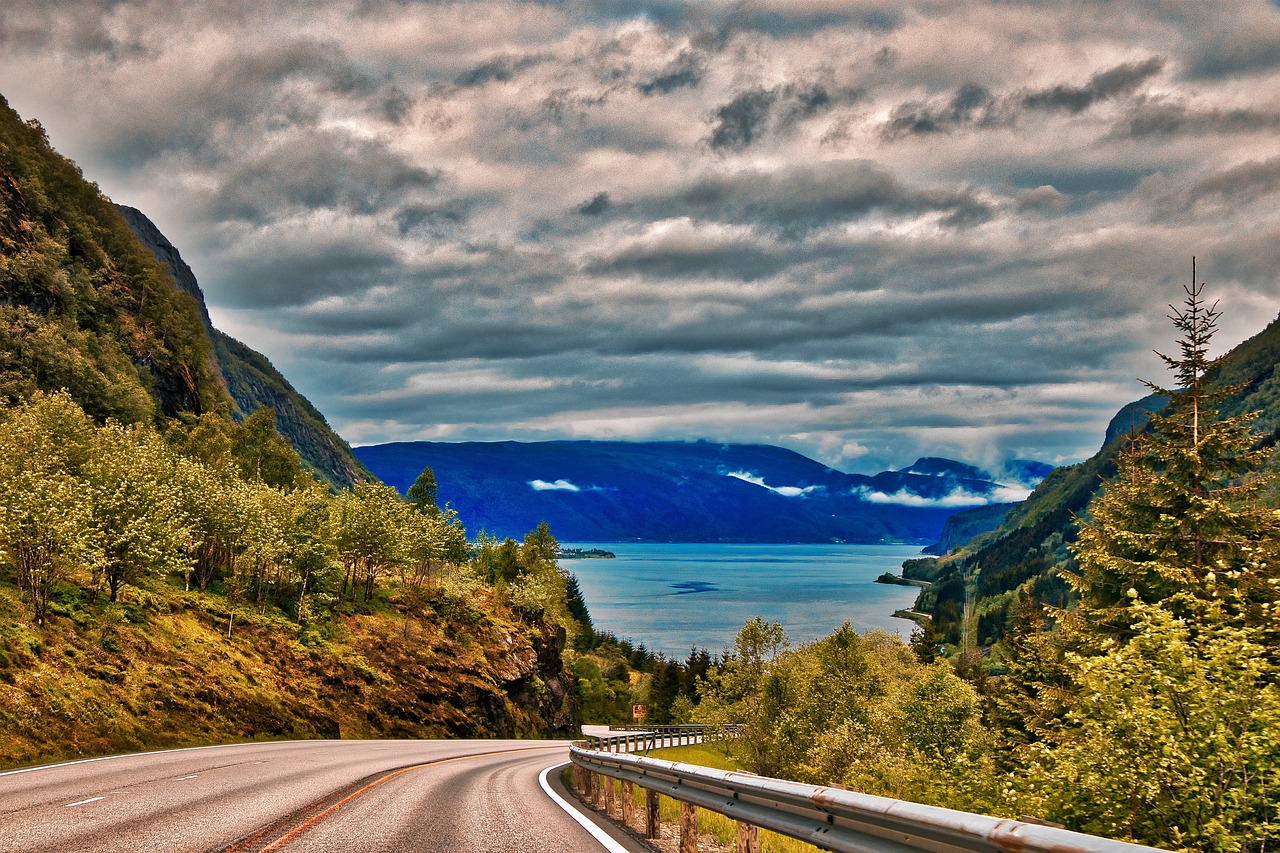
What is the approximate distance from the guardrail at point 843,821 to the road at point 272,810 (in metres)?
1.30

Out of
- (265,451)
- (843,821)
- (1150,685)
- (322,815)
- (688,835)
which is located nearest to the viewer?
(843,821)

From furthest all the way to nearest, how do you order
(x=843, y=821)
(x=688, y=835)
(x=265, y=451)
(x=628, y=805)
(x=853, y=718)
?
(x=265, y=451) < (x=853, y=718) < (x=628, y=805) < (x=688, y=835) < (x=843, y=821)

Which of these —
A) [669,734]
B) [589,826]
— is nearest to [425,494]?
[669,734]

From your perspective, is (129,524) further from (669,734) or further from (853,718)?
(853,718)

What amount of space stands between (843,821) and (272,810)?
957 cm

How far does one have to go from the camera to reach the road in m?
9.00

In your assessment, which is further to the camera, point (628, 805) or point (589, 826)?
point (628, 805)

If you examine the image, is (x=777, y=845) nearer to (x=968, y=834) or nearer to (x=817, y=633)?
(x=968, y=834)

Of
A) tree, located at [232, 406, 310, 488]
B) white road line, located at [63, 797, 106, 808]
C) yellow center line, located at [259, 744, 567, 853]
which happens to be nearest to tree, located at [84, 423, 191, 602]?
yellow center line, located at [259, 744, 567, 853]

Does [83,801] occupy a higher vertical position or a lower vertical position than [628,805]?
lower

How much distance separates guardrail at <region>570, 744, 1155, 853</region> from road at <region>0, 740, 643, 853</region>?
1.30 meters

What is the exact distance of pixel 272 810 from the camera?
37.6 feet

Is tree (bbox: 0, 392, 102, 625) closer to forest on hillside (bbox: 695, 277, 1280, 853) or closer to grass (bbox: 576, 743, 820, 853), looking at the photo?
grass (bbox: 576, 743, 820, 853)

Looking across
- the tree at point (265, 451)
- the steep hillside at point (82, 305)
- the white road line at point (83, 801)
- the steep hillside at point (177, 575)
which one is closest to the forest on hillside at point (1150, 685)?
the white road line at point (83, 801)
